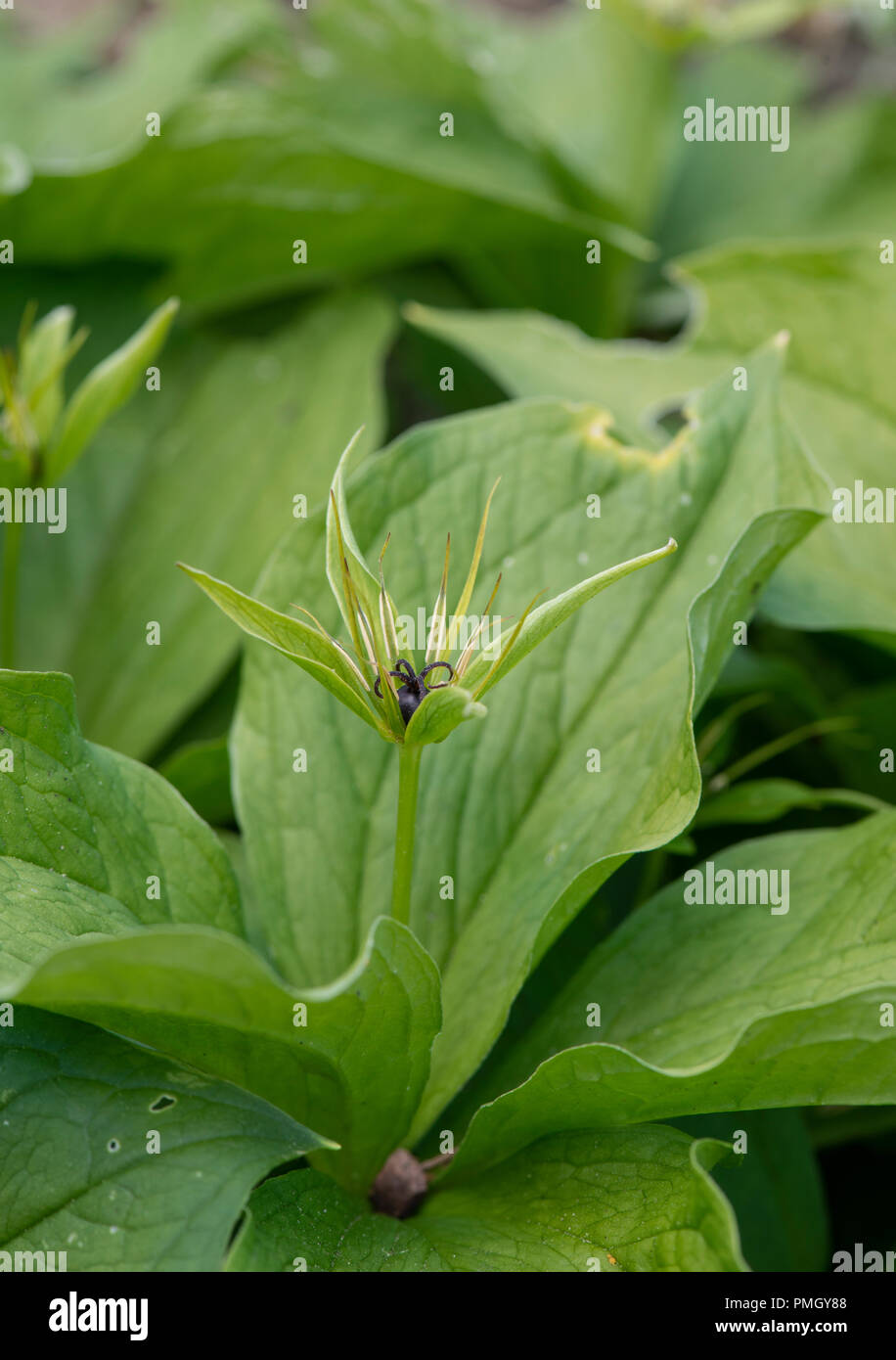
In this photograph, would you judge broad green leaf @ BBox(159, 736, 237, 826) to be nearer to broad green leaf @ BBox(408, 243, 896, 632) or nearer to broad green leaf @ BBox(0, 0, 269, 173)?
broad green leaf @ BBox(408, 243, 896, 632)

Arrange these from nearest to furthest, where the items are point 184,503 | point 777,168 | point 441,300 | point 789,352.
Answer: point 789,352 < point 184,503 < point 441,300 < point 777,168

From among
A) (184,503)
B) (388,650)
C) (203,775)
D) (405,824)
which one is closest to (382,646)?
(388,650)

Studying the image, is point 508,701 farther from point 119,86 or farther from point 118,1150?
point 119,86

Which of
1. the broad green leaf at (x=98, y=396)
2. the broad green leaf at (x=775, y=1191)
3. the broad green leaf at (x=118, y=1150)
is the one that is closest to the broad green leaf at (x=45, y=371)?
the broad green leaf at (x=98, y=396)
